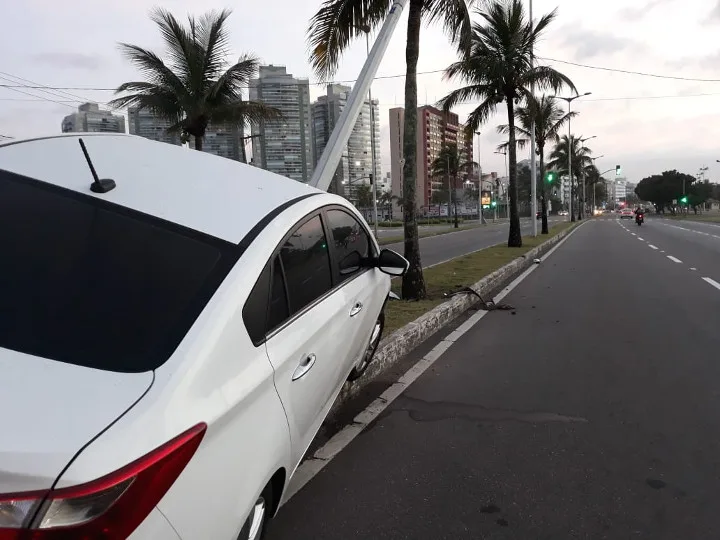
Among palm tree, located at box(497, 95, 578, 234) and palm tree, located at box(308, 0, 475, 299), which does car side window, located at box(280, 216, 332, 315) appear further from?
palm tree, located at box(497, 95, 578, 234)

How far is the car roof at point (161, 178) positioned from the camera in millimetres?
2451

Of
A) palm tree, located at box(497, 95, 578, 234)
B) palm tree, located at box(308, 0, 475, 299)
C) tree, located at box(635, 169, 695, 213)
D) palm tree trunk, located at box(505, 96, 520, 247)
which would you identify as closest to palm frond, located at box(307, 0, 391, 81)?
palm tree, located at box(308, 0, 475, 299)

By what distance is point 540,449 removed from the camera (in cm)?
379

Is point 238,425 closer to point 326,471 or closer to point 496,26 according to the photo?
point 326,471

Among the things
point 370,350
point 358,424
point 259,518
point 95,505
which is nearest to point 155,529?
point 95,505

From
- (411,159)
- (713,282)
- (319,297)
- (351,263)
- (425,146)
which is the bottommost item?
(713,282)

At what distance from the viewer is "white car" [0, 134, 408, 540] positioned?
1.46 m

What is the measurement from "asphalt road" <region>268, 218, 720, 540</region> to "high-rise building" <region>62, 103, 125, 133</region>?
62.2 feet

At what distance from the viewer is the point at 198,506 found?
66.5 inches

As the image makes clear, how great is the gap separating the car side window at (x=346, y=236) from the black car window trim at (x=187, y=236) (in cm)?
86

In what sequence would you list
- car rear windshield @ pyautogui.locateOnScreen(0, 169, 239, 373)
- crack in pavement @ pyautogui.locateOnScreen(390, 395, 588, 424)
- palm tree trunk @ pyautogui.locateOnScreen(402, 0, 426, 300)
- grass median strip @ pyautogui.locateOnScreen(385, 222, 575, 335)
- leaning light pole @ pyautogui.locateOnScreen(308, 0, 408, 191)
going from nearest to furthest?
car rear windshield @ pyautogui.locateOnScreen(0, 169, 239, 373) < crack in pavement @ pyautogui.locateOnScreen(390, 395, 588, 424) < grass median strip @ pyautogui.locateOnScreen(385, 222, 575, 335) < leaning light pole @ pyautogui.locateOnScreen(308, 0, 408, 191) < palm tree trunk @ pyautogui.locateOnScreen(402, 0, 426, 300)

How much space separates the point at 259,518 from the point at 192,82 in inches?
662

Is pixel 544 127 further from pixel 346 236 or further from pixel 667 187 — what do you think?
pixel 667 187

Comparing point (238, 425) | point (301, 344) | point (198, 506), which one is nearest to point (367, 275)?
point (301, 344)
